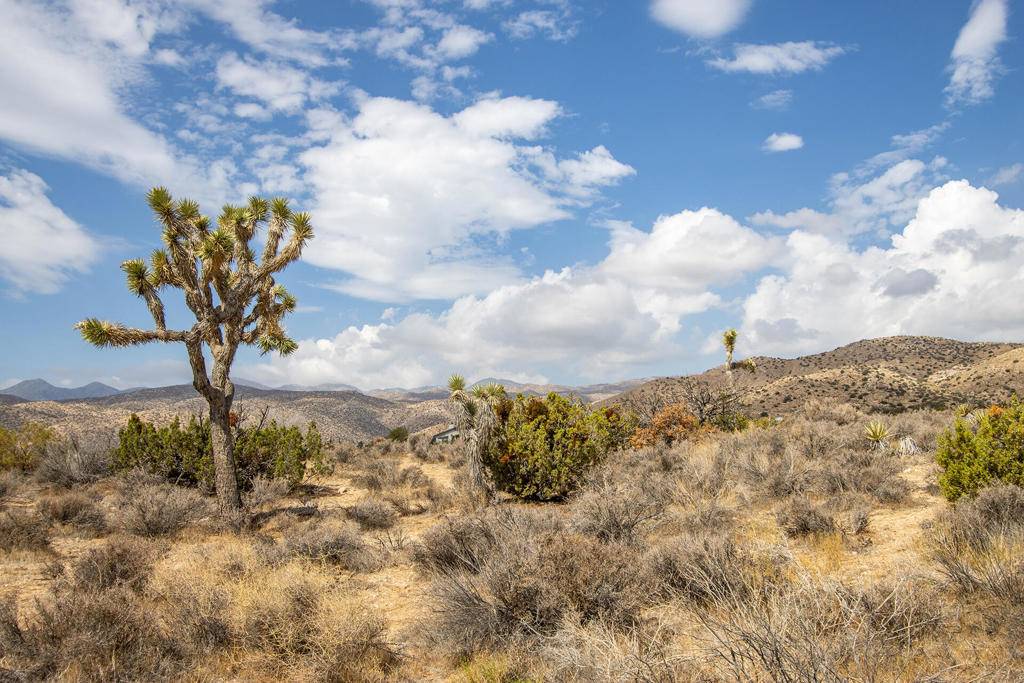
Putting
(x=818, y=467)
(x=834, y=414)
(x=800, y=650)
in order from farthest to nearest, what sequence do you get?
1. (x=834, y=414)
2. (x=818, y=467)
3. (x=800, y=650)

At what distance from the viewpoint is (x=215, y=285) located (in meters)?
13.4

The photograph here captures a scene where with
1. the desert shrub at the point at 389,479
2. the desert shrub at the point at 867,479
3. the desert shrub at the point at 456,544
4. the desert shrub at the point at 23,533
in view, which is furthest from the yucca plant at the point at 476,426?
the desert shrub at the point at 23,533

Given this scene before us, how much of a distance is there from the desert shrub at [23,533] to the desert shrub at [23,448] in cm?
989

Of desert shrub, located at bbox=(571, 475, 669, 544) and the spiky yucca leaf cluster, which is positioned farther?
the spiky yucca leaf cluster

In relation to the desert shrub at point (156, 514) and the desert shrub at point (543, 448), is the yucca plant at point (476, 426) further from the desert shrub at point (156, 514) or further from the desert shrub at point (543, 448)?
the desert shrub at point (156, 514)

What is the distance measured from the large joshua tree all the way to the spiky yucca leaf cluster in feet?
0.06

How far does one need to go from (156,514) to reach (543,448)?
8.82 meters

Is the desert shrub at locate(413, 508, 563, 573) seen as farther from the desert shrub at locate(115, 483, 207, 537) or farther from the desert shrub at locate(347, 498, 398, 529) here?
the desert shrub at locate(115, 483, 207, 537)

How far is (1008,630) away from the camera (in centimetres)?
445

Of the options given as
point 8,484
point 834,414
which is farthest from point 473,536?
point 834,414

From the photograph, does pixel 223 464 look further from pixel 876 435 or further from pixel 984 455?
pixel 876 435

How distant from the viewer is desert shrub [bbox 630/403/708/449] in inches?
816

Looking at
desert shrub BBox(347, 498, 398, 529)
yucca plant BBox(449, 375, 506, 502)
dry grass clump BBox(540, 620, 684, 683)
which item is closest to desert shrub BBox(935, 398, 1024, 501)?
dry grass clump BBox(540, 620, 684, 683)

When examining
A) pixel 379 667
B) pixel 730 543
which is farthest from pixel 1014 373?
pixel 379 667
